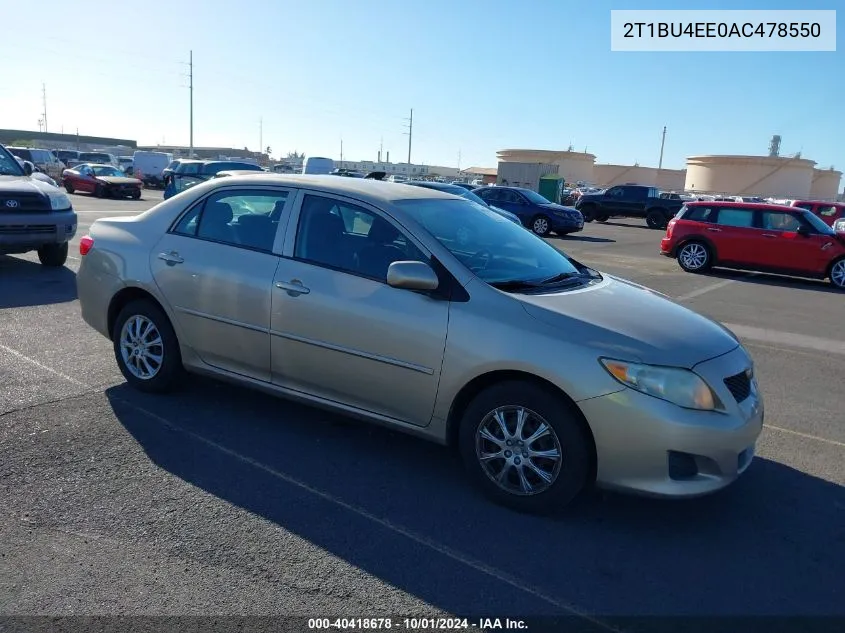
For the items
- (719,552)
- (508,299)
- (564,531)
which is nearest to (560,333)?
(508,299)

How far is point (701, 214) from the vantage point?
15.8m

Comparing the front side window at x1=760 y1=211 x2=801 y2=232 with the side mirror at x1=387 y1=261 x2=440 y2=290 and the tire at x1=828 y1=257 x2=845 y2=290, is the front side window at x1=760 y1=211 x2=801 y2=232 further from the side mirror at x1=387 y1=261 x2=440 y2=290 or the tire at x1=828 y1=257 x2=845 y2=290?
the side mirror at x1=387 y1=261 x2=440 y2=290

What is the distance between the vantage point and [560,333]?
3535 mm

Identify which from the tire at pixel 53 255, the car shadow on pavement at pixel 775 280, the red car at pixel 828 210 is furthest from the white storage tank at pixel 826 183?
the tire at pixel 53 255

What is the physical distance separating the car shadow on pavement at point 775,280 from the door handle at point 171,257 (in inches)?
492

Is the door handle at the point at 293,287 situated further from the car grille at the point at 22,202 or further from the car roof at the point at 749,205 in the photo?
the car roof at the point at 749,205

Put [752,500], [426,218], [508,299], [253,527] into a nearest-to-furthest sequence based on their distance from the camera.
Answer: [253,527] < [508,299] < [752,500] < [426,218]

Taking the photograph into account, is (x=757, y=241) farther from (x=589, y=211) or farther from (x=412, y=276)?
(x=589, y=211)

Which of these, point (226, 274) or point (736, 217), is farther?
point (736, 217)

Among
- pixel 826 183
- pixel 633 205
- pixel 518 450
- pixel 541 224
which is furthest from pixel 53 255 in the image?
pixel 826 183

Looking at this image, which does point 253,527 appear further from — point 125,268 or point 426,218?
point 125,268

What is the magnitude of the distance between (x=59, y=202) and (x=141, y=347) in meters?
6.18

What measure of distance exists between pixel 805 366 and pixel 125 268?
21.8 ft

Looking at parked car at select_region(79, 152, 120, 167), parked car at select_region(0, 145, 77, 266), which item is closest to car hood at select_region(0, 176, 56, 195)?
parked car at select_region(0, 145, 77, 266)
